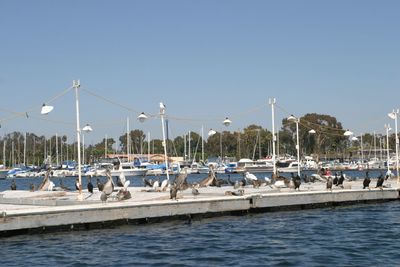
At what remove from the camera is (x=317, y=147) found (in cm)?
16300

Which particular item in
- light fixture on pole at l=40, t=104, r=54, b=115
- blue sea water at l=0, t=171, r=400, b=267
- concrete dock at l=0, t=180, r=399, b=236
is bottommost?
blue sea water at l=0, t=171, r=400, b=267

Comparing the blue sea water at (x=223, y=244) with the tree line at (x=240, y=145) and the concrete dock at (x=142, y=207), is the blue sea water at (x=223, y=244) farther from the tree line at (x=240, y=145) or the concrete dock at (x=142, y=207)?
the tree line at (x=240, y=145)

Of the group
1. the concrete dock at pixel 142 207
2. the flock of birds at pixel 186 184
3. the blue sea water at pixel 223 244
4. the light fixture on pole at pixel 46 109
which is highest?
the light fixture on pole at pixel 46 109

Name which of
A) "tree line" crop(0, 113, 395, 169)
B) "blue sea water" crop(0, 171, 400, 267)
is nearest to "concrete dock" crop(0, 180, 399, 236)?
"blue sea water" crop(0, 171, 400, 267)

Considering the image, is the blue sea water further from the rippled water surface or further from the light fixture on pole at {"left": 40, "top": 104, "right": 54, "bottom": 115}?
the light fixture on pole at {"left": 40, "top": 104, "right": 54, "bottom": 115}

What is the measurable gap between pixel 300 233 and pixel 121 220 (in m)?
8.67

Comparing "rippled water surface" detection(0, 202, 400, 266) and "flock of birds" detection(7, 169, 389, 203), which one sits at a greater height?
"flock of birds" detection(7, 169, 389, 203)

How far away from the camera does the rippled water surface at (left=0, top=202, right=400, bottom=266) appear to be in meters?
22.4

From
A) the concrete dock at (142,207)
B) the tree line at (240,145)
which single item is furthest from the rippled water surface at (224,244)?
the tree line at (240,145)

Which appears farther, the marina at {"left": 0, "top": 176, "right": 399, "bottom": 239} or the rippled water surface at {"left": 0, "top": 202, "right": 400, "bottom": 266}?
the marina at {"left": 0, "top": 176, "right": 399, "bottom": 239}

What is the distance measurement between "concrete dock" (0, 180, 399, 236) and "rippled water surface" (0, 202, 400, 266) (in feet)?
1.72

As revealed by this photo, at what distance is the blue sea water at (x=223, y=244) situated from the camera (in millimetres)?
22406

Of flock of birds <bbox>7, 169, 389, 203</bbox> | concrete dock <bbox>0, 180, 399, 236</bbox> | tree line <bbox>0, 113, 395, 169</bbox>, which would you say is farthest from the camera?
tree line <bbox>0, 113, 395, 169</bbox>

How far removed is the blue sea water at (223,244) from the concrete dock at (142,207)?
49 centimetres
